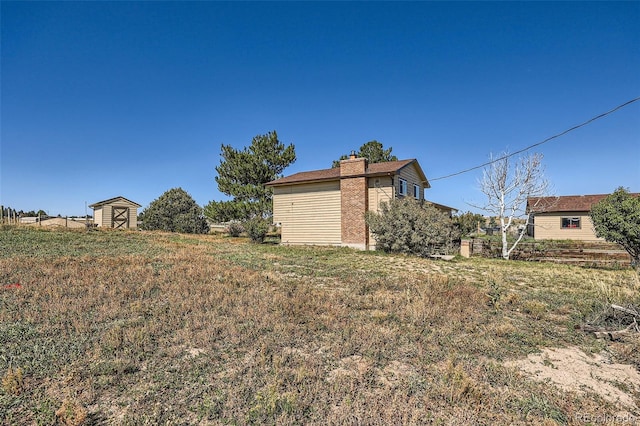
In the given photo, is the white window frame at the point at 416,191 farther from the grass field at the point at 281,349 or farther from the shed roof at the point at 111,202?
the shed roof at the point at 111,202

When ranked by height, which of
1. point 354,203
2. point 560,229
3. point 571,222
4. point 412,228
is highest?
point 354,203

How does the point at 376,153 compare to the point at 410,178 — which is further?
the point at 376,153

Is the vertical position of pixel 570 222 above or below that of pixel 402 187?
below

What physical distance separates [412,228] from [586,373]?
1188cm

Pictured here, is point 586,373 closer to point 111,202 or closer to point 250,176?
point 250,176

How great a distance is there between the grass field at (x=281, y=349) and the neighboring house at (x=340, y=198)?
10.1 meters

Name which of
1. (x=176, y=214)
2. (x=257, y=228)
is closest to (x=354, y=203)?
(x=257, y=228)

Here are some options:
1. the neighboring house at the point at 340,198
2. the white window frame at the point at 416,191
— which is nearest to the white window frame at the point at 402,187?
the neighboring house at the point at 340,198

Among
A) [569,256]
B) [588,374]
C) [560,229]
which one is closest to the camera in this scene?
[588,374]

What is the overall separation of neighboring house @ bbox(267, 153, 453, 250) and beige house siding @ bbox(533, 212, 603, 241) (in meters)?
16.2

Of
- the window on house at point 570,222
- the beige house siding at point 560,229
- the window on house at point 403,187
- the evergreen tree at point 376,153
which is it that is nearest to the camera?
the window on house at point 403,187

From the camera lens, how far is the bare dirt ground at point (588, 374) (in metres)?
3.35

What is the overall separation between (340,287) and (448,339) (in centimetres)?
362

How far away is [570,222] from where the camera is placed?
2944cm
